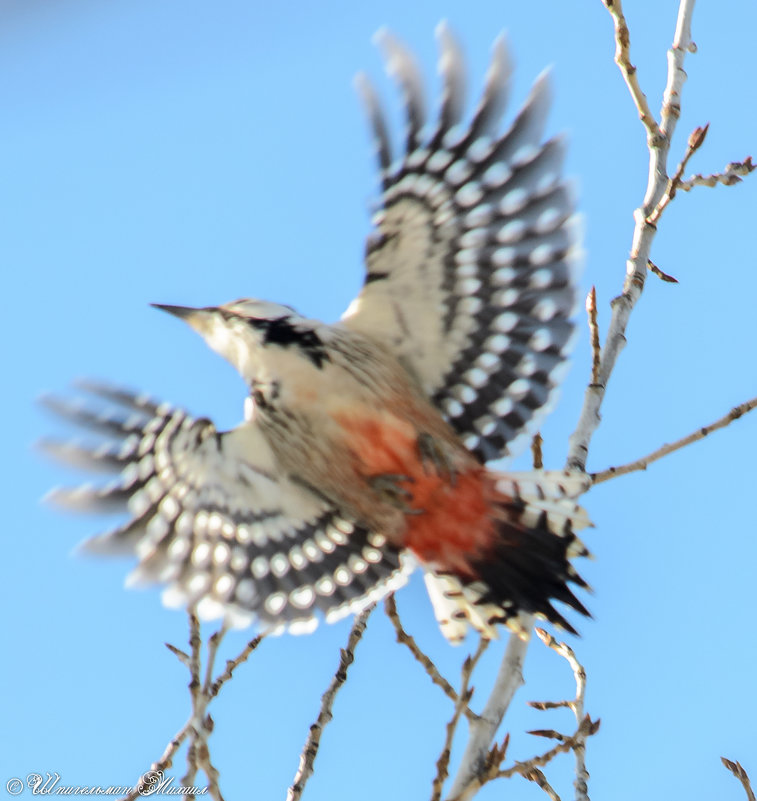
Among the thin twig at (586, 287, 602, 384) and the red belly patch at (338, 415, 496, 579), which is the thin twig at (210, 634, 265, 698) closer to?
the red belly patch at (338, 415, 496, 579)

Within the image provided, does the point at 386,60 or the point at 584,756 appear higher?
the point at 386,60

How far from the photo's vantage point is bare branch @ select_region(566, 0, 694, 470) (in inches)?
134

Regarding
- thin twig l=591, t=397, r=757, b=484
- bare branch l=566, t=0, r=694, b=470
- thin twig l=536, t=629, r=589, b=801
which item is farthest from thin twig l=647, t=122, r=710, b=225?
thin twig l=536, t=629, r=589, b=801

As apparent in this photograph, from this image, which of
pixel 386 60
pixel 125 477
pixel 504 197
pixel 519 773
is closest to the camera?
pixel 519 773

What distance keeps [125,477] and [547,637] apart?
1704 mm

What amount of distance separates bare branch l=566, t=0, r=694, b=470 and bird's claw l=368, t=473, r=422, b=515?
742 mm

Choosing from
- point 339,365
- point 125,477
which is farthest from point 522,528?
point 125,477

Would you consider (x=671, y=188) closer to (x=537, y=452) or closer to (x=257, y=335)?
(x=537, y=452)

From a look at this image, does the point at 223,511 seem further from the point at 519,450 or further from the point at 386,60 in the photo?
the point at 386,60

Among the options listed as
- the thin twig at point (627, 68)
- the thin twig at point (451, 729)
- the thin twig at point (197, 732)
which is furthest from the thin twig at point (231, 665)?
the thin twig at point (627, 68)

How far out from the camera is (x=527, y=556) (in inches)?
149

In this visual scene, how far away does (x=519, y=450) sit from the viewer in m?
4.12

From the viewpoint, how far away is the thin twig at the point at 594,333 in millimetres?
3449

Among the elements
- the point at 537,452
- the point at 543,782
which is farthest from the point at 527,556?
the point at 543,782
